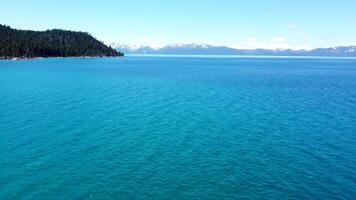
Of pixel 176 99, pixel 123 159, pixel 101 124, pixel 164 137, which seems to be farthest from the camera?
pixel 176 99

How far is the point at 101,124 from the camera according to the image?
54094mm

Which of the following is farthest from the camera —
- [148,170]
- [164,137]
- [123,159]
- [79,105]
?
[79,105]

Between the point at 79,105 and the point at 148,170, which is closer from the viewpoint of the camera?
the point at 148,170

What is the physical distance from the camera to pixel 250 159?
39.1 m

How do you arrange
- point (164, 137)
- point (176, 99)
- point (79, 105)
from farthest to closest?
point (176, 99)
point (79, 105)
point (164, 137)

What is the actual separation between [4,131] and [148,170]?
25285mm

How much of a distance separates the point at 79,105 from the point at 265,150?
139 ft

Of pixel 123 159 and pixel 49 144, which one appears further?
pixel 49 144

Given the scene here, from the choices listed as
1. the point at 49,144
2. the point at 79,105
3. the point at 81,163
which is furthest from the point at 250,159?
the point at 79,105

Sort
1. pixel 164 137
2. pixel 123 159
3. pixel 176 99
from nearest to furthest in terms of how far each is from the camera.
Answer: pixel 123 159, pixel 164 137, pixel 176 99

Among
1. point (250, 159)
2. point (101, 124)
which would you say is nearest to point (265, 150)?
point (250, 159)

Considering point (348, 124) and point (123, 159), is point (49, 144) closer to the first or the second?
point (123, 159)

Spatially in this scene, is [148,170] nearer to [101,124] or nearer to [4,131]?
[101,124]

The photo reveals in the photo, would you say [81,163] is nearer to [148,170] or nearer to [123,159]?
[123,159]
